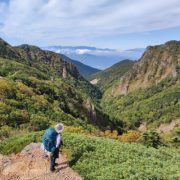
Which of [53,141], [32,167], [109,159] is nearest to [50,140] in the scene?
[53,141]

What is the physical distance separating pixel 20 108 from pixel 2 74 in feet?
149

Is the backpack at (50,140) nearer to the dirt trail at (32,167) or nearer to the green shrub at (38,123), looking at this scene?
the dirt trail at (32,167)

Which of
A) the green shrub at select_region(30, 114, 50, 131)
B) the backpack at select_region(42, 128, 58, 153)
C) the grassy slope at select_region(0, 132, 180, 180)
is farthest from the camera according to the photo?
the green shrub at select_region(30, 114, 50, 131)

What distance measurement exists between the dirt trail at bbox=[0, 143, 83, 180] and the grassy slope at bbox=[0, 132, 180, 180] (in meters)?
0.63

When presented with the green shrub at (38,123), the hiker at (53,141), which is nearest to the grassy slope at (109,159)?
the hiker at (53,141)

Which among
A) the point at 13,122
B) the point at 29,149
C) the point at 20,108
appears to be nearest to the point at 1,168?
the point at 29,149

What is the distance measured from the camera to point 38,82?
132 meters

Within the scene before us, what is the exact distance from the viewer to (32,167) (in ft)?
70.9

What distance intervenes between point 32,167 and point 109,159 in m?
4.12

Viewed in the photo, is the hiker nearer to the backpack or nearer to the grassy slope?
the backpack

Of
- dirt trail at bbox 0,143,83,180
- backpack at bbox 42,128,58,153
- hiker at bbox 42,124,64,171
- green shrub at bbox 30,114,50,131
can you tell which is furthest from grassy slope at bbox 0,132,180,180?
green shrub at bbox 30,114,50,131

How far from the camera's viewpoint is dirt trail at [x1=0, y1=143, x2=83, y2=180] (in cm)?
2041

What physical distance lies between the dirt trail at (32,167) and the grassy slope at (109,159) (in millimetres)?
628

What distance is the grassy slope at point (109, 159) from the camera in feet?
64.3
